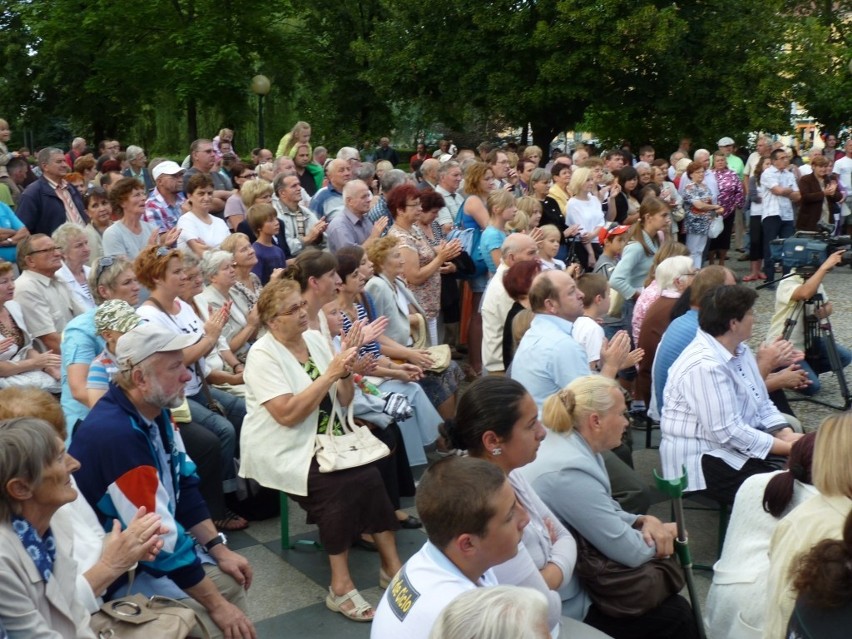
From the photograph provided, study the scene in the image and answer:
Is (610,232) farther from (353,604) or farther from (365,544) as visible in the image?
(353,604)

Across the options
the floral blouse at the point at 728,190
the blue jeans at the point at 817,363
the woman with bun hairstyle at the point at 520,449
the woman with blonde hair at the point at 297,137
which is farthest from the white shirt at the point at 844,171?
the woman with bun hairstyle at the point at 520,449

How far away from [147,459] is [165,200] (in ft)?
17.3

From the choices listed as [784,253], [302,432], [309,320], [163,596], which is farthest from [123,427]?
[784,253]

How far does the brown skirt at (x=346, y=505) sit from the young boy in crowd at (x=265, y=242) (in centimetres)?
317

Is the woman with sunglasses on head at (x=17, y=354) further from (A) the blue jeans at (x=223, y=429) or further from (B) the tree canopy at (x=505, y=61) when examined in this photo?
(B) the tree canopy at (x=505, y=61)

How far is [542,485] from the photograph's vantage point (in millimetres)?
3867

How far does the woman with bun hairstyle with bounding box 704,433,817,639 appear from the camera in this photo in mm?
3729

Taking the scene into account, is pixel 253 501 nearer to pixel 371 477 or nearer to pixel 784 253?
pixel 371 477

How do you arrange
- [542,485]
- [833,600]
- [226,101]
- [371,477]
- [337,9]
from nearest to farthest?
[833,600] < [542,485] < [371,477] < [226,101] < [337,9]

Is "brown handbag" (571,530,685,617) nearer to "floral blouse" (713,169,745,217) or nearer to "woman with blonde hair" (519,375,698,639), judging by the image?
"woman with blonde hair" (519,375,698,639)

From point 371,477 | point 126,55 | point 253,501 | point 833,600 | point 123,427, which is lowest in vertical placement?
point 253,501

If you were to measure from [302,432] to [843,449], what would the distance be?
2501 mm

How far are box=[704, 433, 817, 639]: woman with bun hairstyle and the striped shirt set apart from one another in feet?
2.86

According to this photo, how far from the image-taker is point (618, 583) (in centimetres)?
375
